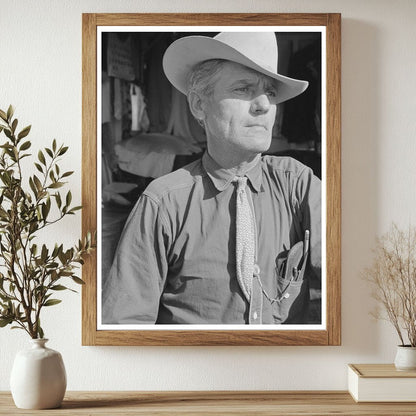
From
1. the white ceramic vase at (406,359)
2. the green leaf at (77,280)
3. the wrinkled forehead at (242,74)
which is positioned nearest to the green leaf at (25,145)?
the green leaf at (77,280)

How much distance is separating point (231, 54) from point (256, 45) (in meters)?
0.10

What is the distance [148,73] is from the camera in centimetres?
231

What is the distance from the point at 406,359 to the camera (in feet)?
7.14

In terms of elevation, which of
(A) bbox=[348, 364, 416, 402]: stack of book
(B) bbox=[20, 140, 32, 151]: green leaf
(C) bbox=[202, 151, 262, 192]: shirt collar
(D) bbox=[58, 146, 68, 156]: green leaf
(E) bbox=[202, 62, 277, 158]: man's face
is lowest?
(A) bbox=[348, 364, 416, 402]: stack of book

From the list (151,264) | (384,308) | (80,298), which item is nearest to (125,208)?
(151,264)

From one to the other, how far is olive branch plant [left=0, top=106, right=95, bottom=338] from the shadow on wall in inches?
36.5

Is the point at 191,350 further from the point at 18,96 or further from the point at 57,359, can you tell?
the point at 18,96

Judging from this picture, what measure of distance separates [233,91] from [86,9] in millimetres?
609

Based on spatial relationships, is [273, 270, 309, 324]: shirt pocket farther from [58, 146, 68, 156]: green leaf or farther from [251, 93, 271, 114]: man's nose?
[58, 146, 68, 156]: green leaf

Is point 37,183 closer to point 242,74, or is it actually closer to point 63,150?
point 63,150

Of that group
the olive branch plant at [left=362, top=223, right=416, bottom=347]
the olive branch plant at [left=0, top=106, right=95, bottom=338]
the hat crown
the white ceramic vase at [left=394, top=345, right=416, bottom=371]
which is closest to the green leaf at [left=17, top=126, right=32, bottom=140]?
the olive branch plant at [left=0, top=106, right=95, bottom=338]

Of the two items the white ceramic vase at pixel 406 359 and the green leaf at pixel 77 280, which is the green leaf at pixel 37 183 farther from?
the white ceramic vase at pixel 406 359

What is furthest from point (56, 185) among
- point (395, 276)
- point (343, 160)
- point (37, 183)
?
point (395, 276)

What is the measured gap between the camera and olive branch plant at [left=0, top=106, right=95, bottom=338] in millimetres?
2146
